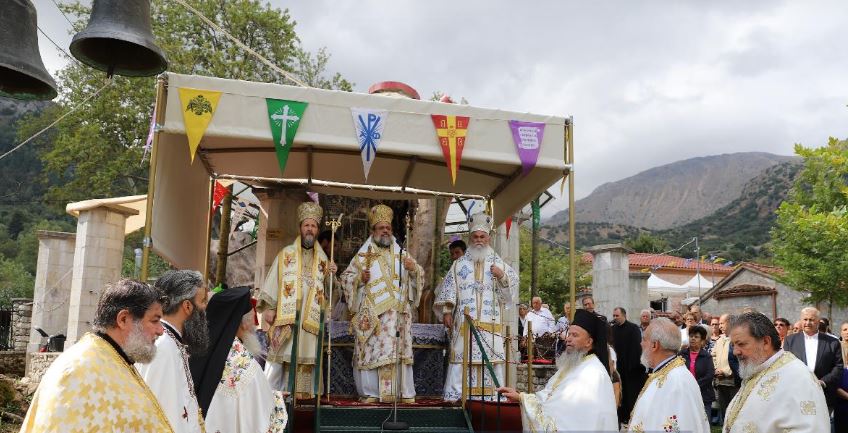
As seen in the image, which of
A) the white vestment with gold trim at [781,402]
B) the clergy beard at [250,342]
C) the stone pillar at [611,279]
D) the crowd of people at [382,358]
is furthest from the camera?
the stone pillar at [611,279]

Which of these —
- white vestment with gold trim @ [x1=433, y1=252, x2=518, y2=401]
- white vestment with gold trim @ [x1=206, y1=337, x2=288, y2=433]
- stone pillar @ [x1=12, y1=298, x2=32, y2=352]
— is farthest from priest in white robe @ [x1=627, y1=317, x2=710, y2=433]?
stone pillar @ [x1=12, y1=298, x2=32, y2=352]

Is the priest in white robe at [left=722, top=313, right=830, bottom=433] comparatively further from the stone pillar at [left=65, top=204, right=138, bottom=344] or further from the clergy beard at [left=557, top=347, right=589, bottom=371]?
the stone pillar at [left=65, top=204, right=138, bottom=344]

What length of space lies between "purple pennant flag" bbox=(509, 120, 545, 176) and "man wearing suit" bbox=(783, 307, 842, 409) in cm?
356

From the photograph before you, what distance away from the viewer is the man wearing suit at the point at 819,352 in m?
8.19

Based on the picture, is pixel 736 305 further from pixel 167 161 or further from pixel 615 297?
pixel 167 161

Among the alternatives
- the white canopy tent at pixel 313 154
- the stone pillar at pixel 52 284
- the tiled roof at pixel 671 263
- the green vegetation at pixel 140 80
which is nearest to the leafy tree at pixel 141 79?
the green vegetation at pixel 140 80

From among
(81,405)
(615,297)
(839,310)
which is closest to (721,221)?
(839,310)

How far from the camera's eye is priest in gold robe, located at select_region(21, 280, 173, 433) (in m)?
2.88

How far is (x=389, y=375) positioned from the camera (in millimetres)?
7879

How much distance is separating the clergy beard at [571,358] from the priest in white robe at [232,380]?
1951mm

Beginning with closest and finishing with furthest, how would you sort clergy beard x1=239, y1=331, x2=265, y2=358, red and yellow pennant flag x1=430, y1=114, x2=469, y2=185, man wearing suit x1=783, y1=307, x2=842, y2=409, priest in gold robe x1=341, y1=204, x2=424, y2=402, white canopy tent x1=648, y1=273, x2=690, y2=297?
clergy beard x1=239, y1=331, x2=265, y2=358, red and yellow pennant flag x1=430, y1=114, x2=469, y2=185, priest in gold robe x1=341, y1=204, x2=424, y2=402, man wearing suit x1=783, y1=307, x2=842, y2=409, white canopy tent x1=648, y1=273, x2=690, y2=297

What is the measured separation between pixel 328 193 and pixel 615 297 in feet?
22.4

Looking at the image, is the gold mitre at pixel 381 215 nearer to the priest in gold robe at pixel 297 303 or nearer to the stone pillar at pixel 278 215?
the priest in gold robe at pixel 297 303

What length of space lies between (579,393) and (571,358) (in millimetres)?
331
